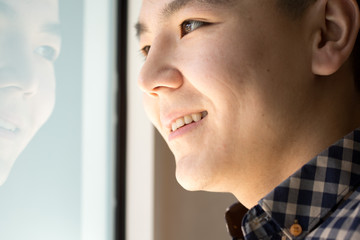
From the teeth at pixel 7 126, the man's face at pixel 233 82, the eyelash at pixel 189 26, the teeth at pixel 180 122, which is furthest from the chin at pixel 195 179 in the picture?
the teeth at pixel 7 126

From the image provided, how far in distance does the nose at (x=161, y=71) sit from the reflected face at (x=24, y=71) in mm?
324

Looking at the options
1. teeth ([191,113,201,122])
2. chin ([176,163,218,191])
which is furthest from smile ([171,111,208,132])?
chin ([176,163,218,191])

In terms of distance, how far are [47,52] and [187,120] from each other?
0.46 metres

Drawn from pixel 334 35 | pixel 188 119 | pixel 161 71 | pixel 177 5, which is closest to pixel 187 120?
pixel 188 119

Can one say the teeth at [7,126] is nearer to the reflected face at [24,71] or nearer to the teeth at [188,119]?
the reflected face at [24,71]

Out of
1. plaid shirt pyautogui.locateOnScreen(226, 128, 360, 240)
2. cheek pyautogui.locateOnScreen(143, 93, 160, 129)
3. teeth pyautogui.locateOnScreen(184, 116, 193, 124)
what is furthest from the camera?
cheek pyautogui.locateOnScreen(143, 93, 160, 129)

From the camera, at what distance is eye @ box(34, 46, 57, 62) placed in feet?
3.70

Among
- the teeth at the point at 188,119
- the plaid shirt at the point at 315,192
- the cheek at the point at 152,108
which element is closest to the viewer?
the plaid shirt at the point at 315,192

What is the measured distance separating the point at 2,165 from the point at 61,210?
28 cm

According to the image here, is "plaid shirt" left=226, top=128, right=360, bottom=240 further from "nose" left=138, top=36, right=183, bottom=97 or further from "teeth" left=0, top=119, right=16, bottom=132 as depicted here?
"teeth" left=0, top=119, right=16, bottom=132

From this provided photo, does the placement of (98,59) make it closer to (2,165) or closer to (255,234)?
(2,165)

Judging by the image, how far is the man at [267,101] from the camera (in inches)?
33.5

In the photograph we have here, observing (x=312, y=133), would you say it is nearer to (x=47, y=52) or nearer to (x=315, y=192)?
(x=315, y=192)

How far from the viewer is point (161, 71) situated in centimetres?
92
